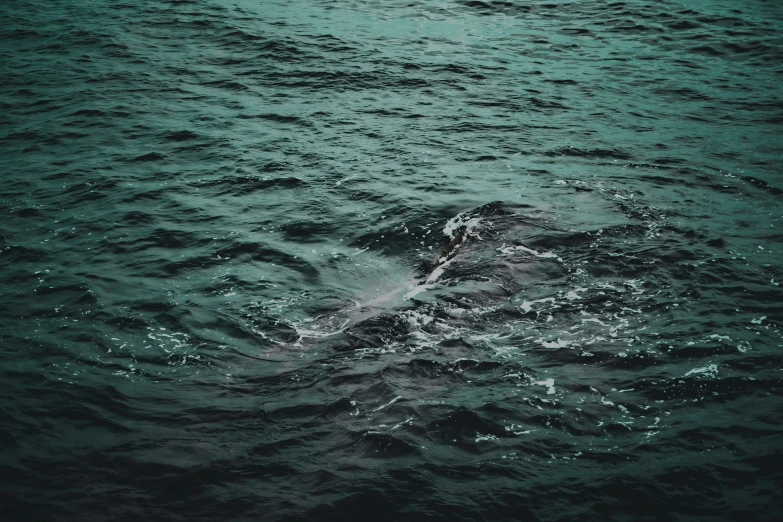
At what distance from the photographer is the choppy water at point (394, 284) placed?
276 inches

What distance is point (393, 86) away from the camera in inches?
731

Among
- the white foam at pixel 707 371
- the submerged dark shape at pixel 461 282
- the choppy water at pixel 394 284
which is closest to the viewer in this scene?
the choppy water at pixel 394 284

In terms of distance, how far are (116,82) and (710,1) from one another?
2126 cm

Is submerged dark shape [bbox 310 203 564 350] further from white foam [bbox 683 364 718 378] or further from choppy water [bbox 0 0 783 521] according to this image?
white foam [bbox 683 364 718 378]

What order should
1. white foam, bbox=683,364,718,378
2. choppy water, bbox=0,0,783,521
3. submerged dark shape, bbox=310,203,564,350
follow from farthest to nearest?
submerged dark shape, bbox=310,203,564,350 < white foam, bbox=683,364,718,378 < choppy water, bbox=0,0,783,521

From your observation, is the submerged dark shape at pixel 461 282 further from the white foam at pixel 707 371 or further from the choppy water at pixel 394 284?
the white foam at pixel 707 371

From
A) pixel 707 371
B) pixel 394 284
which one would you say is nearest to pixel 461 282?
pixel 394 284

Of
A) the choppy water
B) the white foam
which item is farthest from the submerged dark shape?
the white foam

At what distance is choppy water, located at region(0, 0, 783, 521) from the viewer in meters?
7.00

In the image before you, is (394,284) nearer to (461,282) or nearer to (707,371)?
(461,282)

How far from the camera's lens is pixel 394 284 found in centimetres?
1069

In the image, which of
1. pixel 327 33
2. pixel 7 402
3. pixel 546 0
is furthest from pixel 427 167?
pixel 546 0

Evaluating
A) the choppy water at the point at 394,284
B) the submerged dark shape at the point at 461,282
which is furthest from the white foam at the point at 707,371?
the submerged dark shape at the point at 461,282

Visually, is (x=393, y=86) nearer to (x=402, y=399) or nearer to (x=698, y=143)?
(x=698, y=143)
